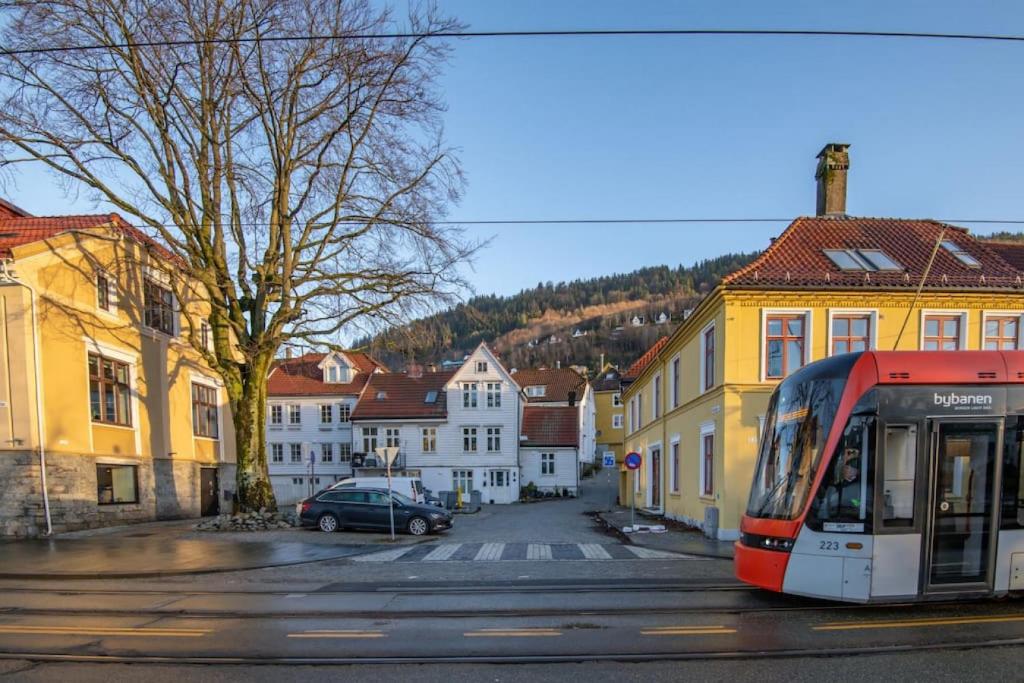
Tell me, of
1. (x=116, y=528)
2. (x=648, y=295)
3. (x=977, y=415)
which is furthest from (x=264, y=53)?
(x=648, y=295)

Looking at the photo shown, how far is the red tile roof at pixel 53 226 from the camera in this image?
1816cm

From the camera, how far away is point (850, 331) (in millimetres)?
15773

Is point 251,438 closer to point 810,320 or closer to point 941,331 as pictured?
point 810,320

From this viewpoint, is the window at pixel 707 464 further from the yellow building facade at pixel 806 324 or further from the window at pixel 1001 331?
the window at pixel 1001 331

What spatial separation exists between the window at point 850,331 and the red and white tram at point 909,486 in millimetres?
8332

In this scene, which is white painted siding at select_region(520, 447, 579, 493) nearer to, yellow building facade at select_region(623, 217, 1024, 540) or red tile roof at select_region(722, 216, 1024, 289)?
yellow building facade at select_region(623, 217, 1024, 540)

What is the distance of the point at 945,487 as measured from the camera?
24.2ft

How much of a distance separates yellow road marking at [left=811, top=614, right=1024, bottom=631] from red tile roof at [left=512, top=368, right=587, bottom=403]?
46.9m

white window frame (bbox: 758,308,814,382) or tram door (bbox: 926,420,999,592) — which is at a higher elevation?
white window frame (bbox: 758,308,814,382)

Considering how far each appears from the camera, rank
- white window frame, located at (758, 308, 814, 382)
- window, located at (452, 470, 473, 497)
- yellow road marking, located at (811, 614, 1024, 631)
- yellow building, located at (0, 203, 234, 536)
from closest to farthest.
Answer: yellow road marking, located at (811, 614, 1024, 631) < white window frame, located at (758, 308, 814, 382) < yellow building, located at (0, 203, 234, 536) < window, located at (452, 470, 473, 497)

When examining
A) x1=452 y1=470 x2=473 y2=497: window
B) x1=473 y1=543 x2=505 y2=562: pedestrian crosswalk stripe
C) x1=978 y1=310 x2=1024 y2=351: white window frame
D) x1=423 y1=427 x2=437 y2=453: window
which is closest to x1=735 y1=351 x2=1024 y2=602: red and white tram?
x1=473 y1=543 x2=505 y2=562: pedestrian crosswalk stripe

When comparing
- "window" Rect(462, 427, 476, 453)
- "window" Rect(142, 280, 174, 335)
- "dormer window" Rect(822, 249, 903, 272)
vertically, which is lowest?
"window" Rect(462, 427, 476, 453)

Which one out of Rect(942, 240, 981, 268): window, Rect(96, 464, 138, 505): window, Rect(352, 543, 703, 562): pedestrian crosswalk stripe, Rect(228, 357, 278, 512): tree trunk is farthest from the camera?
Rect(96, 464, 138, 505): window

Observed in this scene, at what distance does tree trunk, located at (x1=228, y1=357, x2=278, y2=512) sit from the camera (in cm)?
1920
